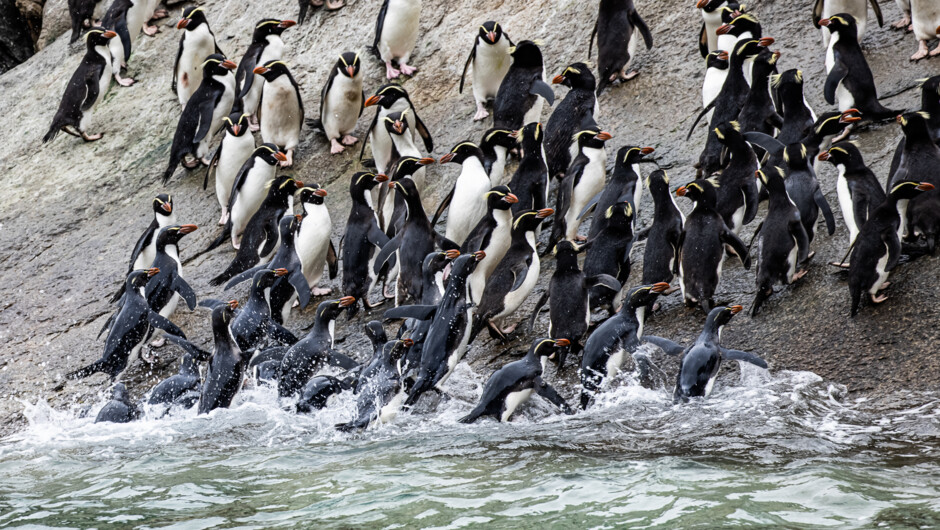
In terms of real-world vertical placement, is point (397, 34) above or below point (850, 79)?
above

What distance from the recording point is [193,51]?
10.9 meters

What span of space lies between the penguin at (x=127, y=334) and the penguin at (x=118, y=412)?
2.48ft

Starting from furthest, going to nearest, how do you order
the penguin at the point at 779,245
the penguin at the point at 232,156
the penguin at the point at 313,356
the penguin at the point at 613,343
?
the penguin at the point at 232,156 → the penguin at the point at 313,356 → the penguin at the point at 779,245 → the penguin at the point at 613,343

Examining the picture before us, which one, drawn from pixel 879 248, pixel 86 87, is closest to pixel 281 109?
pixel 86 87

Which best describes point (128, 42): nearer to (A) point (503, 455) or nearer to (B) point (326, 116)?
(B) point (326, 116)

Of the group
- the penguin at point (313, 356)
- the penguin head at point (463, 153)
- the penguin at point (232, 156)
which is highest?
the penguin at point (232, 156)

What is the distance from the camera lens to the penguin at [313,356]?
21.6 feet

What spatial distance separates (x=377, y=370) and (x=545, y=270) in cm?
180

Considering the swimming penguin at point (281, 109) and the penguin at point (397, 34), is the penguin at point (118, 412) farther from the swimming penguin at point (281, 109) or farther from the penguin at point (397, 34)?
the penguin at point (397, 34)

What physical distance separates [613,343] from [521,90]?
335cm

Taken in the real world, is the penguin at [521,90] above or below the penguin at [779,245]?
above

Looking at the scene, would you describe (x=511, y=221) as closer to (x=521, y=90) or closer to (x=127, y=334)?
(x=521, y=90)

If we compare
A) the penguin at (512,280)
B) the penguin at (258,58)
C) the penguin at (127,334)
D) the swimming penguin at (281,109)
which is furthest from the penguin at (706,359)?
the penguin at (258,58)

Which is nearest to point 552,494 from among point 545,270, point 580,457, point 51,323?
point 580,457
